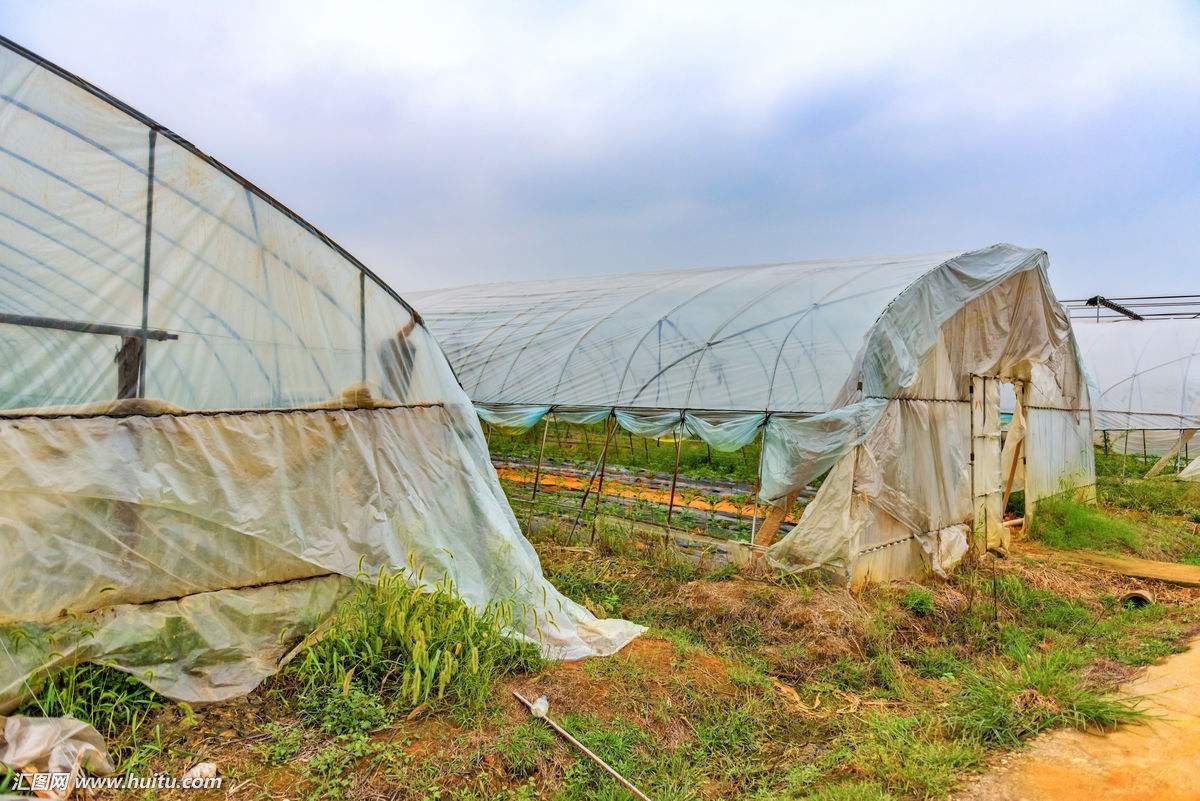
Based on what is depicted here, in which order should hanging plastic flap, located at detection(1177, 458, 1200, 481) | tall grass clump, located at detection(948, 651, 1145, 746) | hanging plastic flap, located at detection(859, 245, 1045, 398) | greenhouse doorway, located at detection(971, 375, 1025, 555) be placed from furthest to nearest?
1. hanging plastic flap, located at detection(1177, 458, 1200, 481)
2. greenhouse doorway, located at detection(971, 375, 1025, 555)
3. hanging plastic flap, located at detection(859, 245, 1045, 398)
4. tall grass clump, located at detection(948, 651, 1145, 746)

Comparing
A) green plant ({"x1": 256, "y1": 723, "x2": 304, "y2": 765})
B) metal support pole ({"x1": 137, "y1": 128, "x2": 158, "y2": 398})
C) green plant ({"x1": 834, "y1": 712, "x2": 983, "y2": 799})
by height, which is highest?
metal support pole ({"x1": 137, "y1": 128, "x2": 158, "y2": 398})

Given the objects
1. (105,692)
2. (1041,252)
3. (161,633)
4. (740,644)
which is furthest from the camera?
(1041,252)

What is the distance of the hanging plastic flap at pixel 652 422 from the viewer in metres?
8.44

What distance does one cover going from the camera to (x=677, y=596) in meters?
6.91

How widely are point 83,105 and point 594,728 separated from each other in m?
4.61

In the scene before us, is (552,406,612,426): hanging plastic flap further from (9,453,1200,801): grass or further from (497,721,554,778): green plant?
(497,721,554,778): green plant

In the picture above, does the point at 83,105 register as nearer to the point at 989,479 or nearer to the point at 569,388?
the point at 569,388

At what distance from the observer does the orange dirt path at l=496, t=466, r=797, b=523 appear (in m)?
8.11

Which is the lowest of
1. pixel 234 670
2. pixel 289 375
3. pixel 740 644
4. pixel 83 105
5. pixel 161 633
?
pixel 740 644

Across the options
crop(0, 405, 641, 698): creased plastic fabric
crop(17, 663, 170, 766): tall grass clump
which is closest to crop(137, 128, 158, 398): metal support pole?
crop(0, 405, 641, 698): creased plastic fabric

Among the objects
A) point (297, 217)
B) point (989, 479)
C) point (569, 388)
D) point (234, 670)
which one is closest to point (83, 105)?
point (297, 217)

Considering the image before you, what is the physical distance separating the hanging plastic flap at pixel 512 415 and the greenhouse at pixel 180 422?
4326mm

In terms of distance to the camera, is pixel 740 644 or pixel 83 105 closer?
pixel 83 105

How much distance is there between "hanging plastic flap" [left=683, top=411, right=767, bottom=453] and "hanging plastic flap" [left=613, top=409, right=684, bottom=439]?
0.14m
